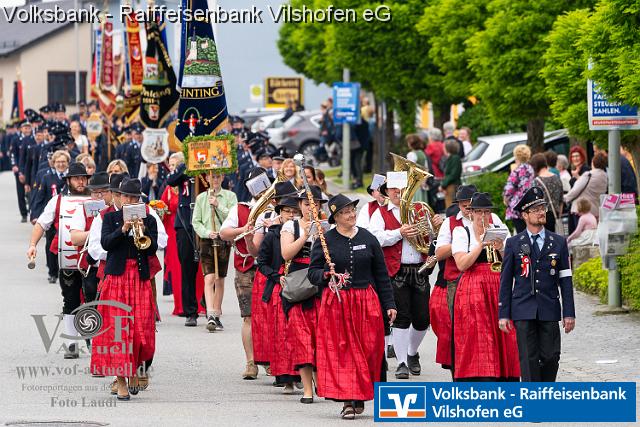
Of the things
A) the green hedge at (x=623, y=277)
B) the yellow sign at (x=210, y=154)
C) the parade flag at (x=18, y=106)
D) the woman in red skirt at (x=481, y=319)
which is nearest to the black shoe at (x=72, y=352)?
the yellow sign at (x=210, y=154)

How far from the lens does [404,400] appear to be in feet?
35.7

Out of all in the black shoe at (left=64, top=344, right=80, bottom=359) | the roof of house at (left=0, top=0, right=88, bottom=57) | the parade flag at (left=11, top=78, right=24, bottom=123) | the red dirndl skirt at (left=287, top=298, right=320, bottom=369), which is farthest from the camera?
the roof of house at (left=0, top=0, right=88, bottom=57)

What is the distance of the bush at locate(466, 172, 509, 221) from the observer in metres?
25.2

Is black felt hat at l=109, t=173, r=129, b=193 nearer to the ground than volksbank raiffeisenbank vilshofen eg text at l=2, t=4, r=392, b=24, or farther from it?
nearer to the ground

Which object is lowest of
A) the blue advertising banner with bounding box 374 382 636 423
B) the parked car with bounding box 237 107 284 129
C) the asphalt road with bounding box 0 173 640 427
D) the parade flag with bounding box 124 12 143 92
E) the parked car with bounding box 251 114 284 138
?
the asphalt road with bounding box 0 173 640 427

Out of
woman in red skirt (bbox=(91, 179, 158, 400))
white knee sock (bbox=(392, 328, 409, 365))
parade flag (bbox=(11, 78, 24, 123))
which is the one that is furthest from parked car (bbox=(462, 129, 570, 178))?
parade flag (bbox=(11, 78, 24, 123))

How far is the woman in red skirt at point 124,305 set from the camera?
40.2 ft

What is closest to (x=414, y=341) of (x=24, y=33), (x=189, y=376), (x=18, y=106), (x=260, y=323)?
(x=260, y=323)

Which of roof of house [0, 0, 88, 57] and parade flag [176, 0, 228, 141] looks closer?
parade flag [176, 0, 228, 141]

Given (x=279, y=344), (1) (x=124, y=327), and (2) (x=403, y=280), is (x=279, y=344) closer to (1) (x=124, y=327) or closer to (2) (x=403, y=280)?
(1) (x=124, y=327)

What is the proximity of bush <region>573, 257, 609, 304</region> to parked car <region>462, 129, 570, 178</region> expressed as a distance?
8941 millimetres

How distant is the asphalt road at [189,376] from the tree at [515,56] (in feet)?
18.9

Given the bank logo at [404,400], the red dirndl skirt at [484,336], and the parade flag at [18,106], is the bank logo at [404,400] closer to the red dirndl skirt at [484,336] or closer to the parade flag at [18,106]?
the red dirndl skirt at [484,336]

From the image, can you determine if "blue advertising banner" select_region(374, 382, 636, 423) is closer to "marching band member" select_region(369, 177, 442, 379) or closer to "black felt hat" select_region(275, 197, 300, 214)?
"black felt hat" select_region(275, 197, 300, 214)
